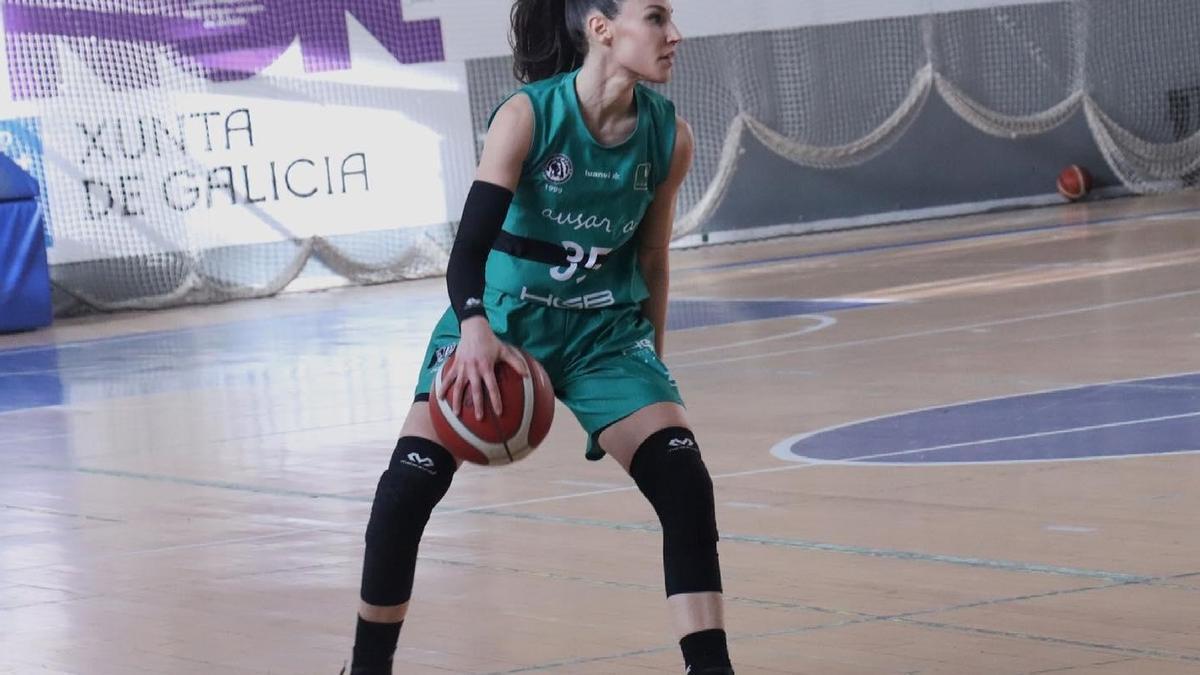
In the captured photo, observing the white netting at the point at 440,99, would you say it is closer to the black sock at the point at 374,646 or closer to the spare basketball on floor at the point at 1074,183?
the spare basketball on floor at the point at 1074,183

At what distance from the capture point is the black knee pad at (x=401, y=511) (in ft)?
11.3

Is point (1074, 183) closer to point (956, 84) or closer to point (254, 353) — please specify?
point (956, 84)

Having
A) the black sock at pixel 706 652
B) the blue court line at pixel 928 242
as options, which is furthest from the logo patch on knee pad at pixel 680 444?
the blue court line at pixel 928 242

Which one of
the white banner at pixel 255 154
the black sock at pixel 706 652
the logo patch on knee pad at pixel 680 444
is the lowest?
the white banner at pixel 255 154

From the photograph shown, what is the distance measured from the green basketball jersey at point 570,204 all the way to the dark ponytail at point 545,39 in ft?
0.37

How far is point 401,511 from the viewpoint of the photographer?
344cm

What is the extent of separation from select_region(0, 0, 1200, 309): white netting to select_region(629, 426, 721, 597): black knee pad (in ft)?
53.2

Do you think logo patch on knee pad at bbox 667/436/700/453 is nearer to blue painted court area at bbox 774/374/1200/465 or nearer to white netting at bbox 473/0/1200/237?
blue painted court area at bbox 774/374/1200/465

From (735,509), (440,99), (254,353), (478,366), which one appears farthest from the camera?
(440,99)

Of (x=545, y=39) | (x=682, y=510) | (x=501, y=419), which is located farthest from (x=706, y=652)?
(x=545, y=39)

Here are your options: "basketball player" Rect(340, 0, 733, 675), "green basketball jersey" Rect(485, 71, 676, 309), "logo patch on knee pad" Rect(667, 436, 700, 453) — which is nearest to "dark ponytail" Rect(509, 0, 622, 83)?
"basketball player" Rect(340, 0, 733, 675)

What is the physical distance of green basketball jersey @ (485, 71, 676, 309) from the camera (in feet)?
11.6

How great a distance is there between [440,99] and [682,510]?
1717 centimetres

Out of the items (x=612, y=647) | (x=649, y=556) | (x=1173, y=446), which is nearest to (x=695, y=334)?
(x=1173, y=446)
